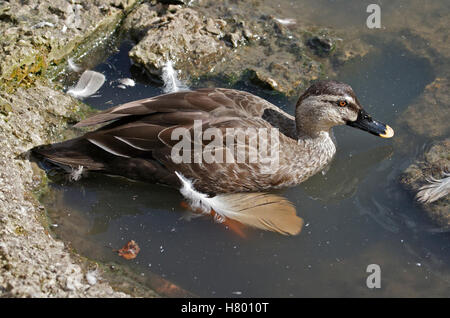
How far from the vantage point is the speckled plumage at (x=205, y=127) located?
5660mm

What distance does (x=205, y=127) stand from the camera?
5.59m

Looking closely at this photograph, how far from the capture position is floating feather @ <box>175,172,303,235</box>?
5.58 metres

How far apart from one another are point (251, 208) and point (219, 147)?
733 mm

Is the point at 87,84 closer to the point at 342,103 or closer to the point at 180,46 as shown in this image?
the point at 180,46

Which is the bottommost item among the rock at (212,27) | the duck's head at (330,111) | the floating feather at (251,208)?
the floating feather at (251,208)

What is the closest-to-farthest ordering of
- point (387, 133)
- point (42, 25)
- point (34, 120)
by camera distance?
point (387, 133) < point (34, 120) < point (42, 25)

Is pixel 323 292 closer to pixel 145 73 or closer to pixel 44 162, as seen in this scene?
pixel 44 162

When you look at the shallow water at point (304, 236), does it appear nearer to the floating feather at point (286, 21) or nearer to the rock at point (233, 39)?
the rock at point (233, 39)

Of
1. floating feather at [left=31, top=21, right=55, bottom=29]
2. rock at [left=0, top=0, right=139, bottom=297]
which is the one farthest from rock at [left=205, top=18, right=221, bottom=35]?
floating feather at [left=31, top=21, right=55, bottom=29]

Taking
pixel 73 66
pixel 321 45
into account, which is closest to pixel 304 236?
pixel 321 45

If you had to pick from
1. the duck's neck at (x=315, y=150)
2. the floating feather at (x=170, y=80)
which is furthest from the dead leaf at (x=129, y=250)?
the floating feather at (x=170, y=80)

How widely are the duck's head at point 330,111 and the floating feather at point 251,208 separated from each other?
0.88 m

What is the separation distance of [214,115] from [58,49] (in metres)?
2.64

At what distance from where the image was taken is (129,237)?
550cm
